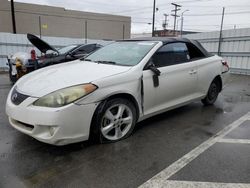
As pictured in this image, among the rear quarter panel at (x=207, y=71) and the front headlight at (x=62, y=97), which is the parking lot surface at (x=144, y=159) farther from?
the rear quarter panel at (x=207, y=71)

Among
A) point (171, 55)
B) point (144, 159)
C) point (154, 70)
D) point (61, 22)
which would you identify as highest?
point (61, 22)

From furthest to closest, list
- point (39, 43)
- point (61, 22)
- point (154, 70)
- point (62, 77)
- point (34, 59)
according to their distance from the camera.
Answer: point (61, 22) < point (34, 59) < point (39, 43) < point (154, 70) < point (62, 77)

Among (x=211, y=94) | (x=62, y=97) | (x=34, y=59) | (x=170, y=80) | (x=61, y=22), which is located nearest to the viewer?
(x=62, y=97)

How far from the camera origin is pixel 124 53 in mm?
3781

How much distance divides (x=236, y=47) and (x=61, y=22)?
28.7 m

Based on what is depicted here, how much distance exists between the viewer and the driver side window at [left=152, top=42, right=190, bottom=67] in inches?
143

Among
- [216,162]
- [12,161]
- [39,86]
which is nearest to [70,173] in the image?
[12,161]

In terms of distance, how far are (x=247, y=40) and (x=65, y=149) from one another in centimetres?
929

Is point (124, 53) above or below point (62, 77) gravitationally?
above

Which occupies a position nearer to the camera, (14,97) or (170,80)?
(14,97)

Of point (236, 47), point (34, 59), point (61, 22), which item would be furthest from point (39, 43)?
point (61, 22)

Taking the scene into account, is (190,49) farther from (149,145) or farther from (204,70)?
(149,145)

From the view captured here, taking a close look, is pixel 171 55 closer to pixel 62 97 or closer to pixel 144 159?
pixel 144 159

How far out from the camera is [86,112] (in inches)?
107
